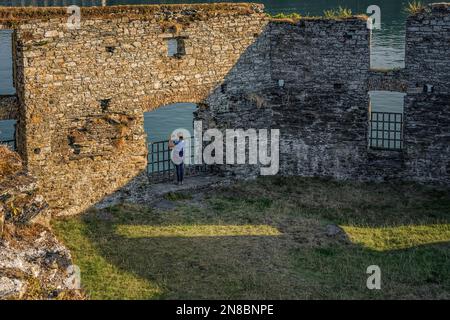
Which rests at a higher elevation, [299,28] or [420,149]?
[299,28]

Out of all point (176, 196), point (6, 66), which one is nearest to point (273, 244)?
point (176, 196)

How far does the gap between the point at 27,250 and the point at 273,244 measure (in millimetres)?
5447

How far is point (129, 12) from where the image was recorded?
51.7 feet

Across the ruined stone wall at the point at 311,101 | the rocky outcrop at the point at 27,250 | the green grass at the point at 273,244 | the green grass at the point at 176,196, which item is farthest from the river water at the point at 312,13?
the rocky outcrop at the point at 27,250

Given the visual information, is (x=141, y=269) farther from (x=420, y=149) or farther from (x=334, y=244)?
(x=420, y=149)

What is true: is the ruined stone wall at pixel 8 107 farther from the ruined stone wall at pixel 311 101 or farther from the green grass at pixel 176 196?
the ruined stone wall at pixel 311 101

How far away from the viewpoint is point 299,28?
57.6 feet

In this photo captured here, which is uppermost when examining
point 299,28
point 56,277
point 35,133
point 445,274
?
point 299,28

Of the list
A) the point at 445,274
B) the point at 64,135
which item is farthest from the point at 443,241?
the point at 64,135

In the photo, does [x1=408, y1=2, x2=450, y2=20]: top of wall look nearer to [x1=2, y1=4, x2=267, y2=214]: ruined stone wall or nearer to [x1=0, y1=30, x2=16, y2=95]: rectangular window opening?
[x1=2, y1=4, x2=267, y2=214]: ruined stone wall

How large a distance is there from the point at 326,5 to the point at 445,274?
2881 cm

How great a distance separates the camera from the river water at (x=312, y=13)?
25.4m

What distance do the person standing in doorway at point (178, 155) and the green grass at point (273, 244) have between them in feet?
2.35

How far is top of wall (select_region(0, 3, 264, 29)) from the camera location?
14.5 metres
